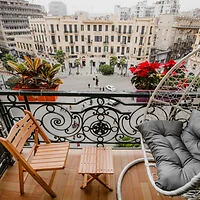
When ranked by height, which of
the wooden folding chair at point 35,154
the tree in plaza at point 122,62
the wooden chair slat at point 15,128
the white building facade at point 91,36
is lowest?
the wooden folding chair at point 35,154

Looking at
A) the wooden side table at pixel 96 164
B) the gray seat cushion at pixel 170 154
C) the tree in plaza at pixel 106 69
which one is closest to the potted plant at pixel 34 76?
the wooden side table at pixel 96 164

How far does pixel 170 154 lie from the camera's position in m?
0.84

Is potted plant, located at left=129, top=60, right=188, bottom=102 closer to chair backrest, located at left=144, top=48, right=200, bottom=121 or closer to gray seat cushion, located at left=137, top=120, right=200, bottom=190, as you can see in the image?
chair backrest, located at left=144, top=48, right=200, bottom=121

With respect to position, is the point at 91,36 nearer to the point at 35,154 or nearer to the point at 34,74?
the point at 34,74

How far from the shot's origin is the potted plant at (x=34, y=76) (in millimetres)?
1165

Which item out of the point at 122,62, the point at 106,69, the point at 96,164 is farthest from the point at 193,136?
the point at 106,69

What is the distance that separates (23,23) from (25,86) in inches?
68.7

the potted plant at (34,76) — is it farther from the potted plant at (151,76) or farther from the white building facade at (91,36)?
the white building facade at (91,36)

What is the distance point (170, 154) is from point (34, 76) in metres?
1.18

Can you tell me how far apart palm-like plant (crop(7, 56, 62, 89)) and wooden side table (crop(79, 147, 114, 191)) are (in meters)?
0.67

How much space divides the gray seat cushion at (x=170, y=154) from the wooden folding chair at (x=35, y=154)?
62 centimetres

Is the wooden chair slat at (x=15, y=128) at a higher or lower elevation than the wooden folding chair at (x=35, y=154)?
higher

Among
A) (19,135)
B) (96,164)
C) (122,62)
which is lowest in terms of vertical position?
(96,164)

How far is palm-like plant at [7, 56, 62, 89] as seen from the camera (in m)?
1.16
